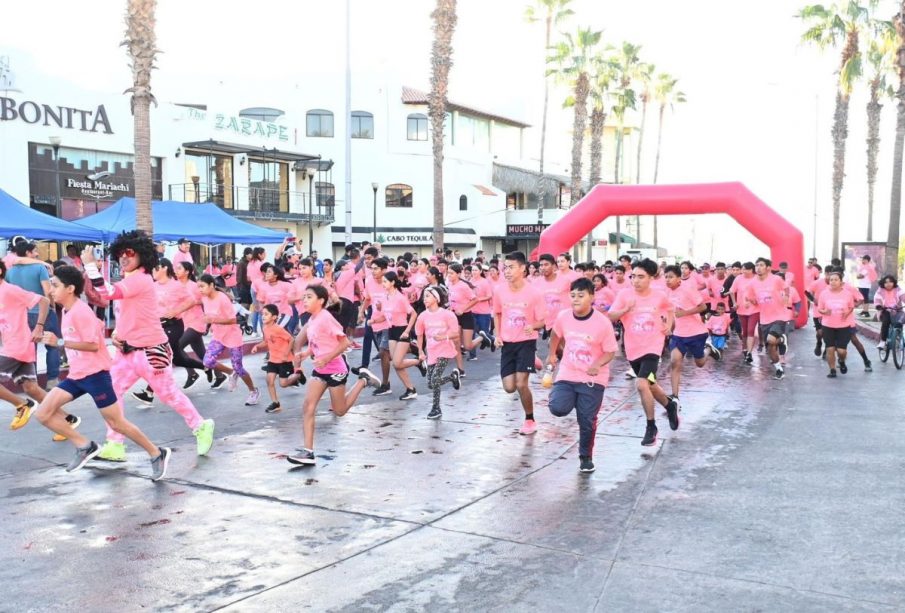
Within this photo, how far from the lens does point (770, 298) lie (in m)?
13.8

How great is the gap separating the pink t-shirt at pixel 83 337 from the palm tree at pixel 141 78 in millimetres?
12243

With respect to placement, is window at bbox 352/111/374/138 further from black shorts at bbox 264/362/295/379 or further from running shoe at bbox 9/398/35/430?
running shoe at bbox 9/398/35/430

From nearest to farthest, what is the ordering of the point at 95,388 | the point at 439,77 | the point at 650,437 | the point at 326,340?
the point at 95,388 < the point at 326,340 < the point at 650,437 < the point at 439,77

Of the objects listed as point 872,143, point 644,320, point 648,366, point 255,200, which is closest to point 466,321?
point 644,320

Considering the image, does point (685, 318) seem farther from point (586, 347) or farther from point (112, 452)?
point (112, 452)

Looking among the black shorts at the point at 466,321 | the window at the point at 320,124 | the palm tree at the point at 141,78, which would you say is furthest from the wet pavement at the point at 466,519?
the window at the point at 320,124

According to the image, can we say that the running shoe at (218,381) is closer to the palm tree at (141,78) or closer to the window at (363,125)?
the palm tree at (141,78)

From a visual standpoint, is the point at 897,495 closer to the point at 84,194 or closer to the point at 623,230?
the point at 84,194

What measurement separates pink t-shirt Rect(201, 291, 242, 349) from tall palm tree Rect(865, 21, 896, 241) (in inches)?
977

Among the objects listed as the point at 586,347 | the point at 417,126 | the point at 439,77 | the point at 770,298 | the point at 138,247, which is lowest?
the point at 586,347

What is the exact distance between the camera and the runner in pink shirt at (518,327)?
9.12 m

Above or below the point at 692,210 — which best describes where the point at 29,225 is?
below

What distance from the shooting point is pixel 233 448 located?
8070 mm

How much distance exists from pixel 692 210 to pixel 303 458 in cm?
1731
